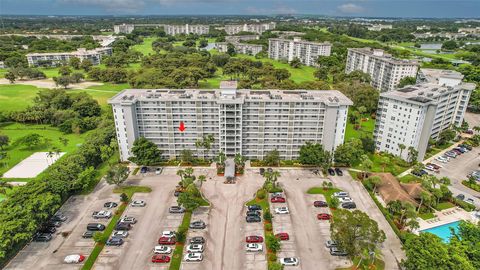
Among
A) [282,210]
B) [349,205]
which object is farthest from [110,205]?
[349,205]

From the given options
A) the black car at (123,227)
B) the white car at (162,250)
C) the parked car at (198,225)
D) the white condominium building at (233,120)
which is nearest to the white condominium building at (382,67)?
the white condominium building at (233,120)

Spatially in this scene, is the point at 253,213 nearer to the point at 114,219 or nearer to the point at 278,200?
the point at 278,200

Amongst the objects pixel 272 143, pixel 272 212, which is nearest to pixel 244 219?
pixel 272 212

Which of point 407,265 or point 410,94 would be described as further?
point 410,94

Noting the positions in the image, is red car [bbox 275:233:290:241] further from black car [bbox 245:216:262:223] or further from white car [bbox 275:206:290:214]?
white car [bbox 275:206:290:214]

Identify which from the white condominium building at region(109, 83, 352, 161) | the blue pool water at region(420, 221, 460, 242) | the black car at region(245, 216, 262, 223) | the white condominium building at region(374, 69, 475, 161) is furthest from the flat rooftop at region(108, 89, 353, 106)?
the blue pool water at region(420, 221, 460, 242)

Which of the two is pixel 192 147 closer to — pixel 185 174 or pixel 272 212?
pixel 185 174

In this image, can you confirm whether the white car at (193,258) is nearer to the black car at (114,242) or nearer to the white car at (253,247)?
the white car at (253,247)
